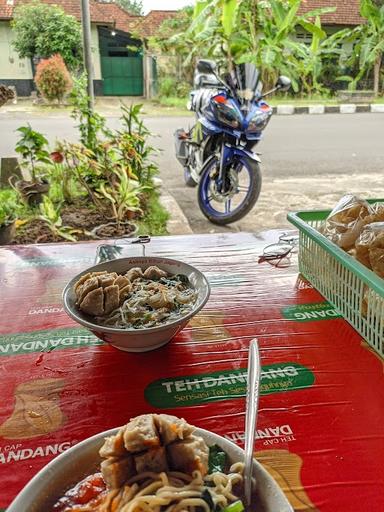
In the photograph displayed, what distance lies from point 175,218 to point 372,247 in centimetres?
287

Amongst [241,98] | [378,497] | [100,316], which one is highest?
[241,98]

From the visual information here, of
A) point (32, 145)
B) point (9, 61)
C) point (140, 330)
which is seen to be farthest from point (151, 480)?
point (9, 61)

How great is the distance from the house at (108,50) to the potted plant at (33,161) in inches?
404

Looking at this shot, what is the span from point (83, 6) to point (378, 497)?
3397 mm

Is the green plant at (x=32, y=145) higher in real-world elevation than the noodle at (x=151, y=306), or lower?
higher

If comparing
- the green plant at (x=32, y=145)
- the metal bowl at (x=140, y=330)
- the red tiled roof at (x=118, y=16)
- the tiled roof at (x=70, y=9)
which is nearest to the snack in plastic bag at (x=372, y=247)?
the metal bowl at (x=140, y=330)

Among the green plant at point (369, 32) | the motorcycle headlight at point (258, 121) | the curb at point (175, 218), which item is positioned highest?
the green plant at point (369, 32)

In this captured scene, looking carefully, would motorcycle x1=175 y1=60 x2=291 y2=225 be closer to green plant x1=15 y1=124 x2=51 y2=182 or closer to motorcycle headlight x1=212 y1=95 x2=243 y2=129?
motorcycle headlight x1=212 y1=95 x2=243 y2=129

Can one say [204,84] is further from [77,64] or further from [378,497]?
[77,64]

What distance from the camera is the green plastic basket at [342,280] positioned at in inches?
35.3

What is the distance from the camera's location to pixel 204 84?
4414 mm

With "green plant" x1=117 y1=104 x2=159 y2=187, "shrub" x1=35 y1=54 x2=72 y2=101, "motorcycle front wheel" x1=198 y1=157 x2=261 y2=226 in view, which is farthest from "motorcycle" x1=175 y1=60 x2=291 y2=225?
"shrub" x1=35 y1=54 x2=72 y2=101

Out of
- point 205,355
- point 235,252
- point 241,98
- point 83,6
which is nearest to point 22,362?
point 205,355

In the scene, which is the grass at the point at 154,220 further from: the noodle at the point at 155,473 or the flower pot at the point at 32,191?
the noodle at the point at 155,473
